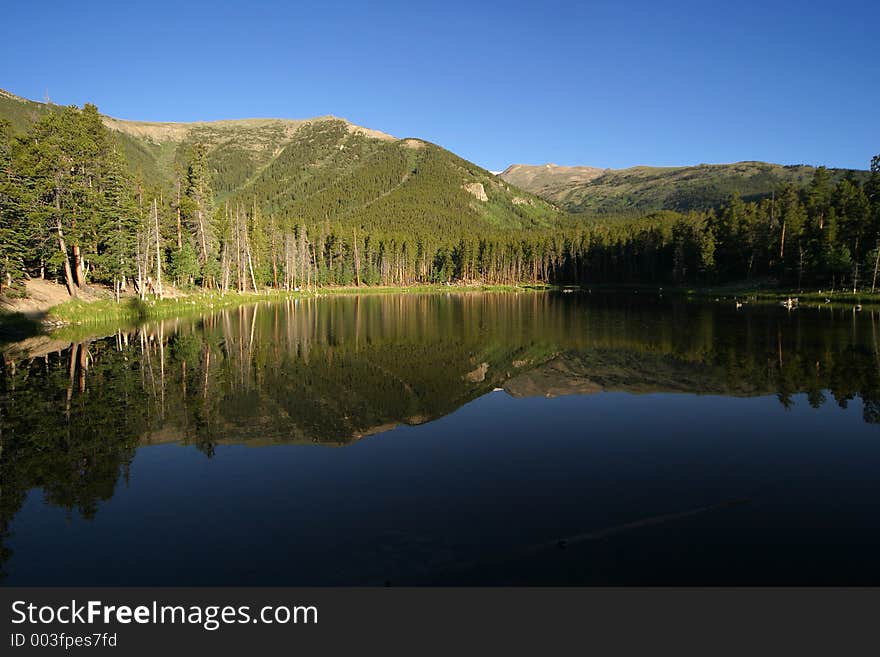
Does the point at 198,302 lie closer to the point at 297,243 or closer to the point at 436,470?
the point at 436,470

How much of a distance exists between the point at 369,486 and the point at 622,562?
19.5 feet

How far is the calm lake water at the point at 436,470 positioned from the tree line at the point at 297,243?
2302cm

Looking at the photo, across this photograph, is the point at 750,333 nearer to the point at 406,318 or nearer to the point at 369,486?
the point at 406,318

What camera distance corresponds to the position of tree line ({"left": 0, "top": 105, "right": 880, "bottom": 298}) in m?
46.0

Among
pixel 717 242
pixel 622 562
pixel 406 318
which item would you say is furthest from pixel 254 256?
pixel 622 562

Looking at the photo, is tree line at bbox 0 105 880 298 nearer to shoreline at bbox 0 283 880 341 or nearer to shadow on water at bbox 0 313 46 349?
shoreline at bbox 0 283 880 341

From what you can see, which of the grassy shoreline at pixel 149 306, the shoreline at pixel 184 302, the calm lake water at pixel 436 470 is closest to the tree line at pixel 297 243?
the grassy shoreline at pixel 149 306

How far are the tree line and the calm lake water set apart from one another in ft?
75.5

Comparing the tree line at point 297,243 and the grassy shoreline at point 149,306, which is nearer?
the grassy shoreline at point 149,306

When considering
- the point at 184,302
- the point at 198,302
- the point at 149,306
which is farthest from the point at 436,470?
the point at 198,302

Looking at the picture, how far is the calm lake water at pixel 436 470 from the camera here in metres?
9.05

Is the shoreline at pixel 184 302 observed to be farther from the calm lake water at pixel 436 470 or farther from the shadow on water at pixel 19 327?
the calm lake water at pixel 436 470

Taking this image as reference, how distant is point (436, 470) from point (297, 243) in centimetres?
12641

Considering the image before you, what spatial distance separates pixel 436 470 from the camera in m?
13.8
